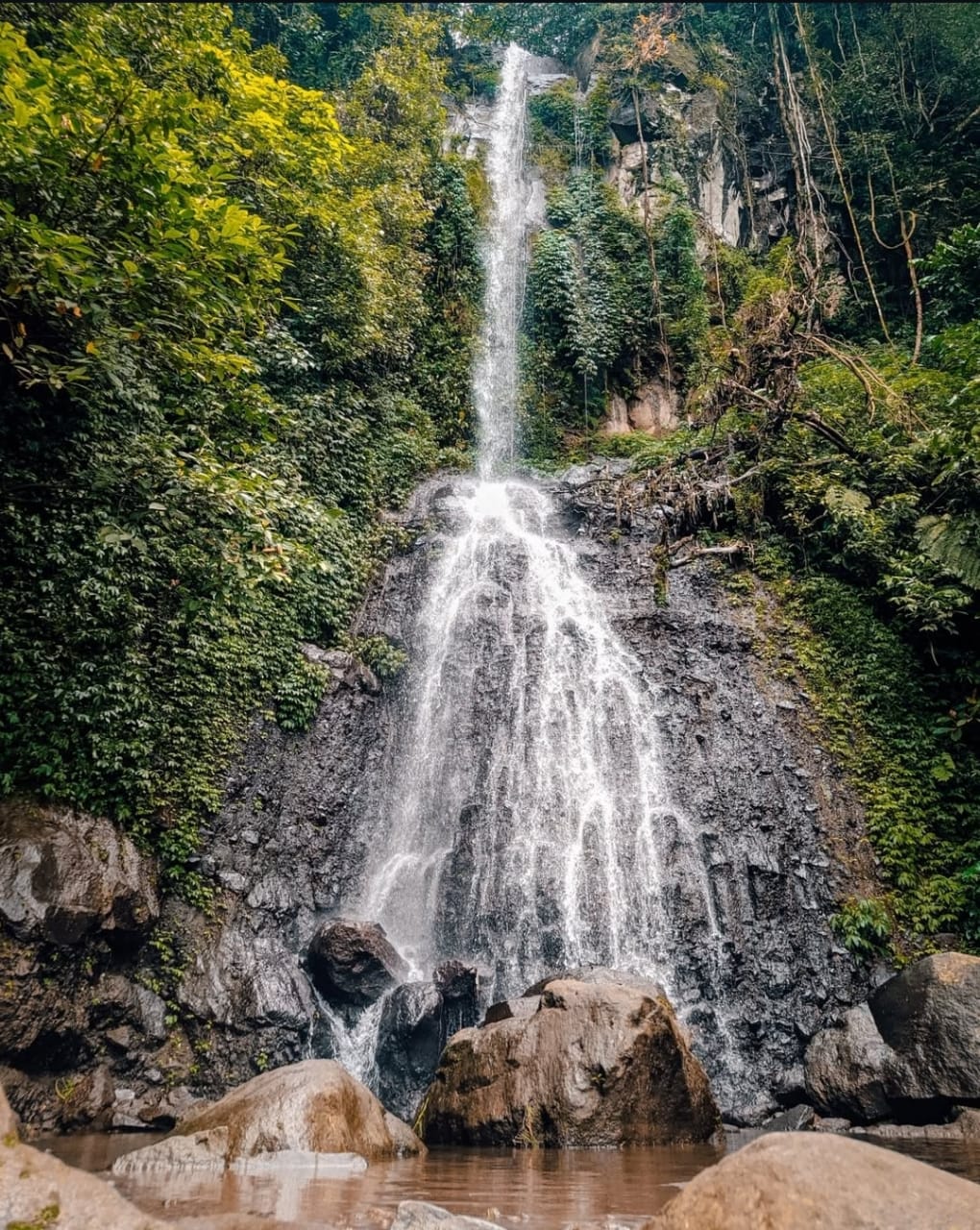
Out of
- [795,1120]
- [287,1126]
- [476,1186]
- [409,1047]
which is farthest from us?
[409,1047]

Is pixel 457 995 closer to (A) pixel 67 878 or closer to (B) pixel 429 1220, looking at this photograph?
(A) pixel 67 878

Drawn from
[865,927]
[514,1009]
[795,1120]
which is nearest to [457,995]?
[514,1009]

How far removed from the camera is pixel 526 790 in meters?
11.8

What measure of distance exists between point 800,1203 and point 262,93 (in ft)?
52.5

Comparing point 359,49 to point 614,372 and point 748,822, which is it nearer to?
point 614,372

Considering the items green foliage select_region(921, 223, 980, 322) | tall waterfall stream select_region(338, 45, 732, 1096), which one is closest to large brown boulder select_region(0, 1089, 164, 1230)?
tall waterfall stream select_region(338, 45, 732, 1096)

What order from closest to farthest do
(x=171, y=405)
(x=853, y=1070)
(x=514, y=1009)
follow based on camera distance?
(x=514, y=1009) → (x=853, y=1070) → (x=171, y=405)

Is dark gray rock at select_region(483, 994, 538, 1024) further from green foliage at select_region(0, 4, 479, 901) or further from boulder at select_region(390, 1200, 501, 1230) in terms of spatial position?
green foliage at select_region(0, 4, 479, 901)

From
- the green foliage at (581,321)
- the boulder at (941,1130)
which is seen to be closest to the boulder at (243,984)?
the boulder at (941,1130)

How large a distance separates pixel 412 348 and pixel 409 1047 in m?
16.3

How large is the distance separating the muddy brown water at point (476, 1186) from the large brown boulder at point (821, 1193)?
103cm

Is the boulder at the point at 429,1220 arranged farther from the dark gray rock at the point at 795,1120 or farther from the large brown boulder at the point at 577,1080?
the dark gray rock at the point at 795,1120

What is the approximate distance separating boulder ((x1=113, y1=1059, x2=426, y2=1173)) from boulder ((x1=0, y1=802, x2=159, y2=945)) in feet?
9.44

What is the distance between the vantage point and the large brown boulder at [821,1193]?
240 centimetres
